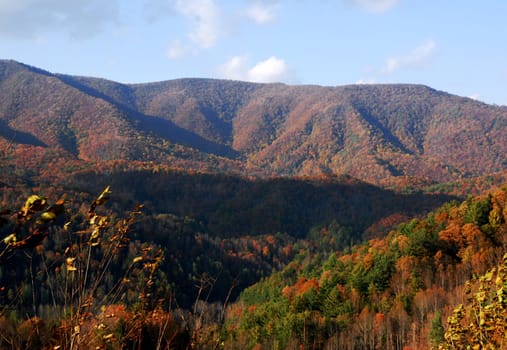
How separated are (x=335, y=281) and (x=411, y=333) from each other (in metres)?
25.6

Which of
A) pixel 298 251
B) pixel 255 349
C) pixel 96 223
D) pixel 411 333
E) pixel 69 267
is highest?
pixel 96 223

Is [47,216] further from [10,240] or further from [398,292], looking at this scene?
[398,292]

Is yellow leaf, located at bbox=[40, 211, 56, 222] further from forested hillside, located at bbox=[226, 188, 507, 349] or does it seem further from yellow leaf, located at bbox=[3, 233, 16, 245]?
forested hillside, located at bbox=[226, 188, 507, 349]

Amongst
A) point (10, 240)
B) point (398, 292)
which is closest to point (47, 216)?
point (10, 240)

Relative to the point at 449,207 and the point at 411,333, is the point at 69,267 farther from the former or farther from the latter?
the point at 449,207

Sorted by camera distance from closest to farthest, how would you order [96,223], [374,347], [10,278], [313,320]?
[96,223], [374,347], [313,320], [10,278]

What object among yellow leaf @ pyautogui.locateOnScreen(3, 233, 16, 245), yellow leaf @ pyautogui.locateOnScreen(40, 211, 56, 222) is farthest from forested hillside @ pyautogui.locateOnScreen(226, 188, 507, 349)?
yellow leaf @ pyautogui.locateOnScreen(40, 211, 56, 222)

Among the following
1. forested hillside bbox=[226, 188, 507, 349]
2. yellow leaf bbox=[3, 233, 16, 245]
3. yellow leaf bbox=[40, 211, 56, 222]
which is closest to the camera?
yellow leaf bbox=[40, 211, 56, 222]

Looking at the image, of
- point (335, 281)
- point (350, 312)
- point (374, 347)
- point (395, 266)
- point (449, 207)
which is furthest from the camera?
point (449, 207)

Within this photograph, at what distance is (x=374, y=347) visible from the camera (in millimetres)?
47625

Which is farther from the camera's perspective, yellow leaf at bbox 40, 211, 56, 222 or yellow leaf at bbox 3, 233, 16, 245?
yellow leaf at bbox 3, 233, 16, 245

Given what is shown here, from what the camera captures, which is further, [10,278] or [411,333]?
[10,278]

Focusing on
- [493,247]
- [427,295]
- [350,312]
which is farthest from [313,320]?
[493,247]

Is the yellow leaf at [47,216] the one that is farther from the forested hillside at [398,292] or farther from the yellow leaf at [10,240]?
the forested hillside at [398,292]
